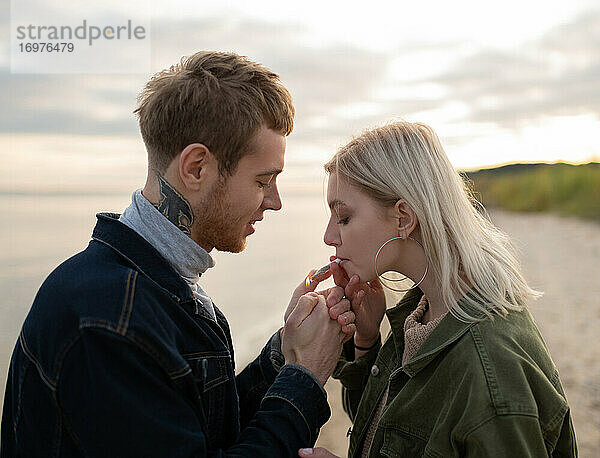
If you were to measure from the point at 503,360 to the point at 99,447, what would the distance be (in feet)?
4.40

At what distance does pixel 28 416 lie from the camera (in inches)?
85.2

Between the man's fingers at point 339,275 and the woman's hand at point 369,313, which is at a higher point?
the man's fingers at point 339,275

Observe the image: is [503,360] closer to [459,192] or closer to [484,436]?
[484,436]

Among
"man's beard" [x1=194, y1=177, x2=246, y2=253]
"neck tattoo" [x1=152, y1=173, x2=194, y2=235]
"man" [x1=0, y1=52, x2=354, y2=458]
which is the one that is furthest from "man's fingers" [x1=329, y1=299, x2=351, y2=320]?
"neck tattoo" [x1=152, y1=173, x2=194, y2=235]

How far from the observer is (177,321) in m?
2.34

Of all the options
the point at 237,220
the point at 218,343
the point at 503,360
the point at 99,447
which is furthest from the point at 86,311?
the point at 503,360

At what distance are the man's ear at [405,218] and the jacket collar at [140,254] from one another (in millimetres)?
878

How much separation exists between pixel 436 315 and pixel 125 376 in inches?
51.0

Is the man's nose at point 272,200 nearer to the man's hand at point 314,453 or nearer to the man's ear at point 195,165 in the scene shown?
the man's ear at point 195,165

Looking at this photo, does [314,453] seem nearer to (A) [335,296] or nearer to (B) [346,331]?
(B) [346,331]

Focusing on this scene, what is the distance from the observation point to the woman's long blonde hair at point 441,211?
255 centimetres

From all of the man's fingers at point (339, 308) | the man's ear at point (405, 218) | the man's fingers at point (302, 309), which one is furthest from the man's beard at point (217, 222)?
the man's ear at point (405, 218)

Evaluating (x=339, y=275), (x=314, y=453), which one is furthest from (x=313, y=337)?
(x=314, y=453)

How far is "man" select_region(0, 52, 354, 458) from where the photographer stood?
6.65ft
